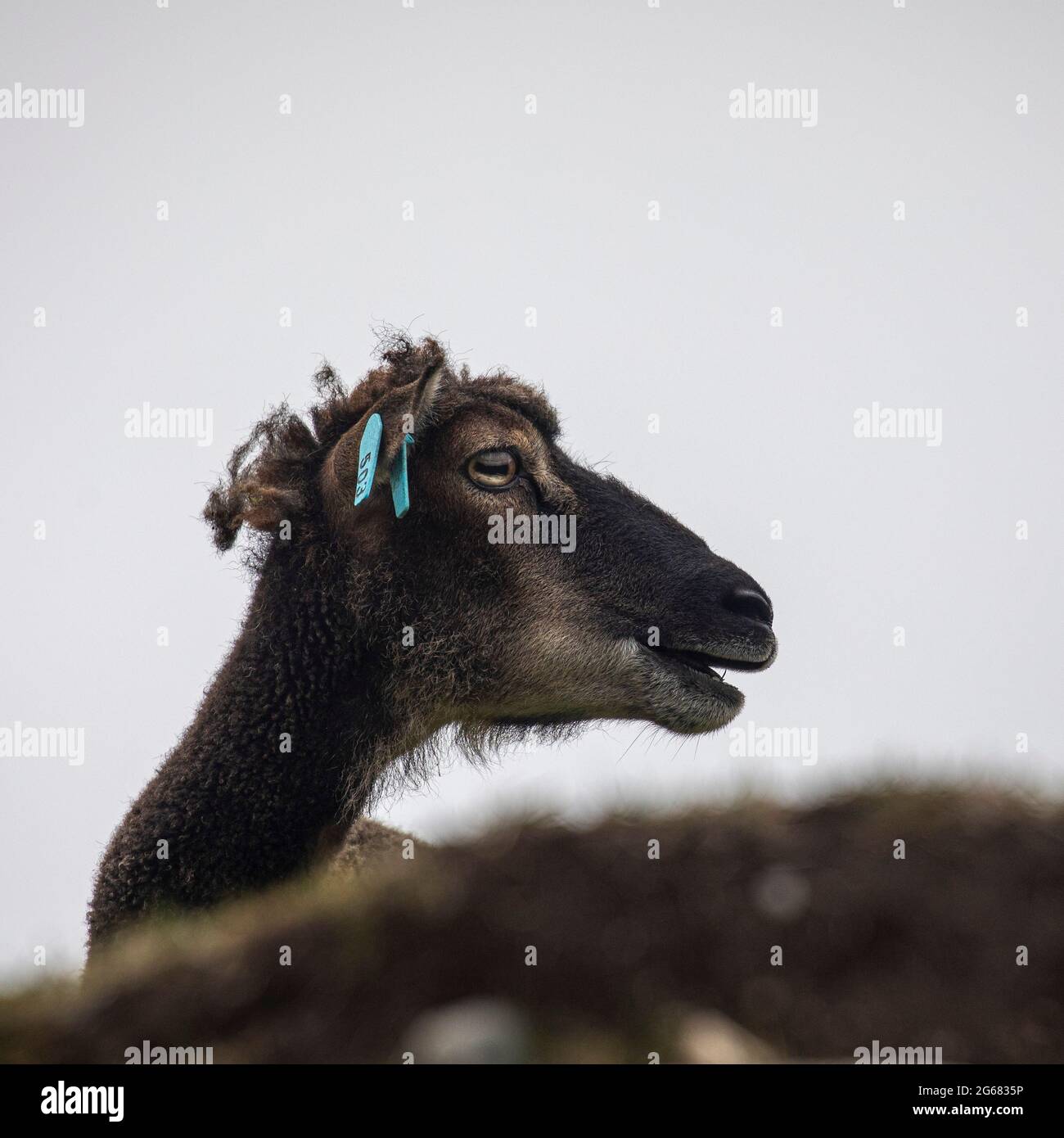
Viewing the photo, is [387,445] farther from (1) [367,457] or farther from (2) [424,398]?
(2) [424,398]

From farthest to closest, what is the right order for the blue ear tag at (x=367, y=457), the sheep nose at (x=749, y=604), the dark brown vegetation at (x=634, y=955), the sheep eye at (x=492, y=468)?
the sheep eye at (x=492, y=468)
the sheep nose at (x=749, y=604)
the blue ear tag at (x=367, y=457)
the dark brown vegetation at (x=634, y=955)

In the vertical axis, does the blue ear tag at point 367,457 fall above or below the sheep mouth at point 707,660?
above

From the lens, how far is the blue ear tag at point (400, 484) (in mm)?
8047

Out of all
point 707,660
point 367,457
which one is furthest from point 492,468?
point 707,660

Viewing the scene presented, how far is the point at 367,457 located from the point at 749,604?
2.54 meters

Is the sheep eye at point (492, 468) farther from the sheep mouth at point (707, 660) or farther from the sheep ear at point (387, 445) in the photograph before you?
the sheep mouth at point (707, 660)

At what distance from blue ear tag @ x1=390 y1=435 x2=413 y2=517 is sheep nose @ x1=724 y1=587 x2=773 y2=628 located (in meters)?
2.08

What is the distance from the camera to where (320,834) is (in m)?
7.71

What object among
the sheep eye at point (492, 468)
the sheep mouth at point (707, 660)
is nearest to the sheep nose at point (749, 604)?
the sheep mouth at point (707, 660)

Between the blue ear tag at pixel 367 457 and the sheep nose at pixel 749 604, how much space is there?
2328 millimetres

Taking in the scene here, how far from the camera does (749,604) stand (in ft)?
26.9

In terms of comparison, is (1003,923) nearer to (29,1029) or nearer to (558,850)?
(558,850)

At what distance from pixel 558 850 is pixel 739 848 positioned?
808 mm
